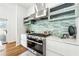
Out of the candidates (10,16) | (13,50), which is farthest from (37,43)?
(10,16)

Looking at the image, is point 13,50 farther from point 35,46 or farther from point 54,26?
point 54,26

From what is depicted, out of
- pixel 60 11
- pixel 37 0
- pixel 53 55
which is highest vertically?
pixel 37 0

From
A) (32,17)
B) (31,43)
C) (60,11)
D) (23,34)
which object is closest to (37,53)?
(31,43)

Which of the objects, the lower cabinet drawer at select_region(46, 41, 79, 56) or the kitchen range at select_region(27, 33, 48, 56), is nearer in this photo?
the lower cabinet drawer at select_region(46, 41, 79, 56)

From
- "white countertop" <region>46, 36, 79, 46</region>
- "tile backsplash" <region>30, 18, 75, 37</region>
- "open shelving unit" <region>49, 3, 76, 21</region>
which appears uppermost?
"open shelving unit" <region>49, 3, 76, 21</region>

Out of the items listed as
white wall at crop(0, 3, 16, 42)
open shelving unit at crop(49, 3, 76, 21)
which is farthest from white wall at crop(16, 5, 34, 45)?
open shelving unit at crop(49, 3, 76, 21)

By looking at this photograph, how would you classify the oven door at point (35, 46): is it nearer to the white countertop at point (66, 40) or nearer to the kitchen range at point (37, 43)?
the kitchen range at point (37, 43)

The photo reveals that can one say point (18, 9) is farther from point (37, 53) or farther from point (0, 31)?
point (37, 53)

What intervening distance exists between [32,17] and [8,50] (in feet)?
1.67

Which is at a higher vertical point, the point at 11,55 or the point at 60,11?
the point at 60,11

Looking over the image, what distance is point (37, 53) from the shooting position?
120 centimetres

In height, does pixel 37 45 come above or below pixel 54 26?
below

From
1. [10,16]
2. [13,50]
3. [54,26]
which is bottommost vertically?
[13,50]

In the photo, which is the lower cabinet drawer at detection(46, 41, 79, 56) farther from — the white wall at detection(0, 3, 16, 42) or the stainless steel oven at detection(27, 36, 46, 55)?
the white wall at detection(0, 3, 16, 42)
